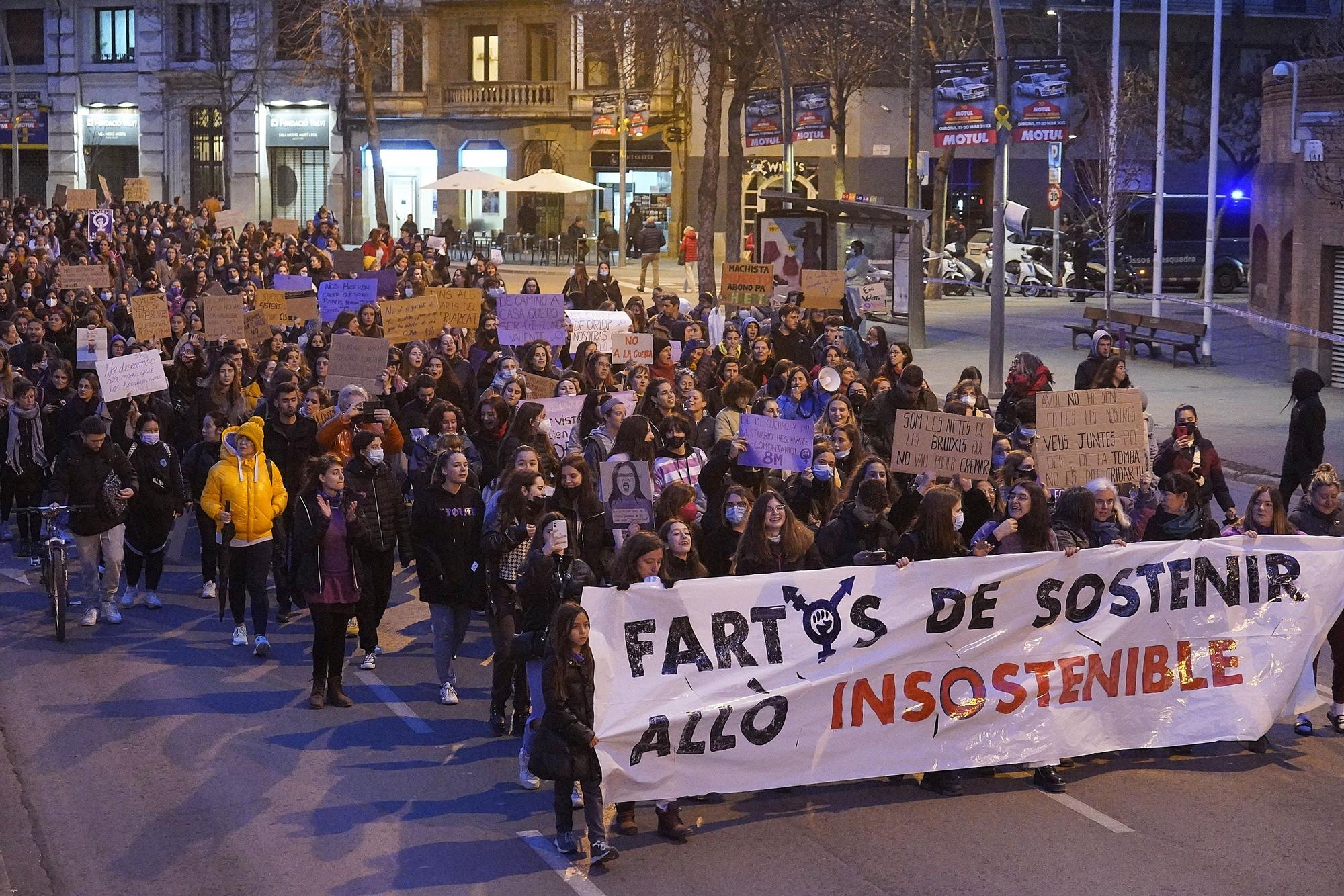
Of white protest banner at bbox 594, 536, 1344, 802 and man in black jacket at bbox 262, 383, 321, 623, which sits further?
man in black jacket at bbox 262, 383, 321, 623

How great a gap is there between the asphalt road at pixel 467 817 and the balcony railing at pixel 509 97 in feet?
150

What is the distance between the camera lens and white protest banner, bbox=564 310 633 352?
702 inches

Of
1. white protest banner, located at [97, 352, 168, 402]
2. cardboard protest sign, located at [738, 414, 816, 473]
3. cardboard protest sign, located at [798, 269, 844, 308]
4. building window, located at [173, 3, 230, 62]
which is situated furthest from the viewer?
building window, located at [173, 3, 230, 62]

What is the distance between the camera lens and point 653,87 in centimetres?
5103

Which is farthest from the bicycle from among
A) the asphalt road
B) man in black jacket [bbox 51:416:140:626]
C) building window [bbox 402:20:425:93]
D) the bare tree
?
building window [bbox 402:20:425:93]

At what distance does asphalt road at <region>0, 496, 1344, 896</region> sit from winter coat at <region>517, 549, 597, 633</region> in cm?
90

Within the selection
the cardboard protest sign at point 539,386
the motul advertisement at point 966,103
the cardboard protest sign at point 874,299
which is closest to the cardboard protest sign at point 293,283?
the cardboard protest sign at point 874,299

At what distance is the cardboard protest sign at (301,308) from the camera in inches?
744

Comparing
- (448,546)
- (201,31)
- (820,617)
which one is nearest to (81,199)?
(448,546)

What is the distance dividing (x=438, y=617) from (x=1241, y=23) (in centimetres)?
4962

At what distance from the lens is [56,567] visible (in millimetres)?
11266

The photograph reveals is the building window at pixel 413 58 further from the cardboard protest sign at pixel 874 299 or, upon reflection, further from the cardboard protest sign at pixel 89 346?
the cardboard protest sign at pixel 89 346

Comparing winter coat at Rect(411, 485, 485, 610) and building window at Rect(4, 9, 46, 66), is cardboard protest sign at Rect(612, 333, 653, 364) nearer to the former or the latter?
winter coat at Rect(411, 485, 485, 610)

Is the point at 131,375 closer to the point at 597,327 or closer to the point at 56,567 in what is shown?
the point at 56,567
